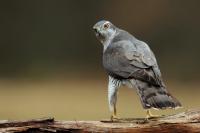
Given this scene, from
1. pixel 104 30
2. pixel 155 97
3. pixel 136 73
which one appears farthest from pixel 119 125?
pixel 104 30

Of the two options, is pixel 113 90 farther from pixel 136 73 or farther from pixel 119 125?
pixel 119 125

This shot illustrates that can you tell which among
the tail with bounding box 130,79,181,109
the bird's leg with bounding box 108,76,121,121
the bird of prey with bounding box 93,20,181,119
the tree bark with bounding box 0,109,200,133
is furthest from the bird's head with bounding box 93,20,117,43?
the tree bark with bounding box 0,109,200,133

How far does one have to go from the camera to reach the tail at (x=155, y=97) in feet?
26.7

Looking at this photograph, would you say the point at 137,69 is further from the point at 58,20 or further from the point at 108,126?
the point at 58,20

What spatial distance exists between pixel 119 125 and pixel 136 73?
20.7 inches

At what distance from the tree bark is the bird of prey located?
149mm

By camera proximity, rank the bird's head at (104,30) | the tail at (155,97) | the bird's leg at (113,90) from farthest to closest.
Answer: the bird's head at (104,30) → the bird's leg at (113,90) → the tail at (155,97)

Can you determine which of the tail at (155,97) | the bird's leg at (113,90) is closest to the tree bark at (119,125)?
the tail at (155,97)

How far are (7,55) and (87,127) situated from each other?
1302 centimetres

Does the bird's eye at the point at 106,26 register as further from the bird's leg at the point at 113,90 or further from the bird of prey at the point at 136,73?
the bird's leg at the point at 113,90

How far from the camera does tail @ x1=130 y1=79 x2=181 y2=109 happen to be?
26.7ft

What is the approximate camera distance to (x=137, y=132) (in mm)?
8211

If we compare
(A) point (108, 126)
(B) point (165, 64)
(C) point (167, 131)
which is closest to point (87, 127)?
(A) point (108, 126)

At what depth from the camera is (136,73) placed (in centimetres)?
845
